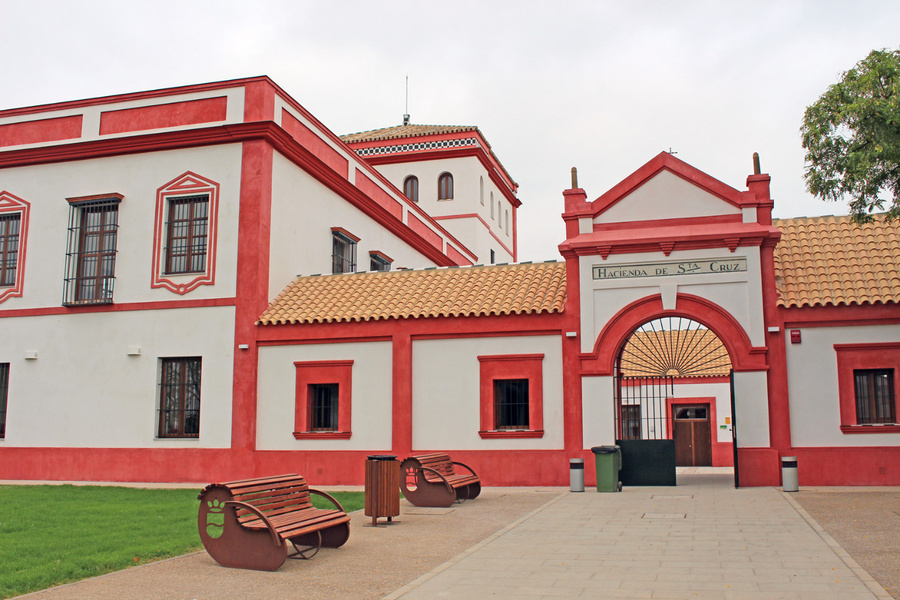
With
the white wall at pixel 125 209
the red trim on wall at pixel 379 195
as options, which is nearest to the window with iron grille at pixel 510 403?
the white wall at pixel 125 209

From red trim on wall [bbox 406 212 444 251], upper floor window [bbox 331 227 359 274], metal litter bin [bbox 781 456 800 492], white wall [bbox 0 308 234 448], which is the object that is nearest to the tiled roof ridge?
red trim on wall [bbox 406 212 444 251]

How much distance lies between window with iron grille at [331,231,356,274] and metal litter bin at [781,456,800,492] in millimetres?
13364

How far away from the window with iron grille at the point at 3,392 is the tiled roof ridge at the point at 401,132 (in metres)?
18.2

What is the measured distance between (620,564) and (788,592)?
5.69ft

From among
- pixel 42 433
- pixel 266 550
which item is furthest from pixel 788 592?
pixel 42 433

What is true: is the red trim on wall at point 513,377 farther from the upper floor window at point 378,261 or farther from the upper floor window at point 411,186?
the upper floor window at point 411,186

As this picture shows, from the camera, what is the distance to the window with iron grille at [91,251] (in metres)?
20.5

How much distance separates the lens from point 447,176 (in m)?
34.1

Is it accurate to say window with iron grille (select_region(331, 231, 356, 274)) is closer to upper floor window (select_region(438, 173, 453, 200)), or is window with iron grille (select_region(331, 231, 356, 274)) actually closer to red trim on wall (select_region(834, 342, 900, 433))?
upper floor window (select_region(438, 173, 453, 200))

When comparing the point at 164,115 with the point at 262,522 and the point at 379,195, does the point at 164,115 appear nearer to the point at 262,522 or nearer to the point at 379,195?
the point at 379,195

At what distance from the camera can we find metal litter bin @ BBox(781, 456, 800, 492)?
580 inches

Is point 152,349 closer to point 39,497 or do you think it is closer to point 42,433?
point 42,433

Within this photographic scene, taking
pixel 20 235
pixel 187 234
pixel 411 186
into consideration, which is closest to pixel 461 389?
pixel 187 234

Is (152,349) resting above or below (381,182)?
below
